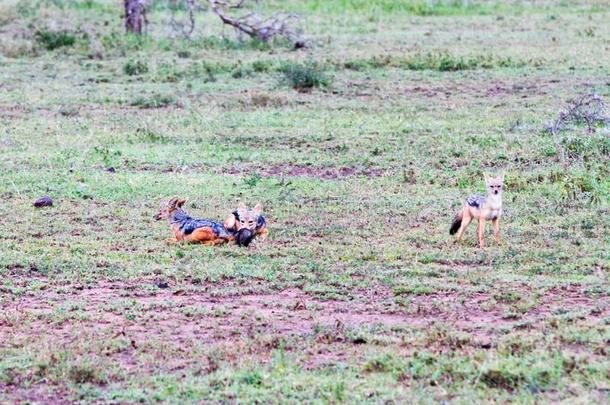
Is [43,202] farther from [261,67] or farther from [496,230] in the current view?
[261,67]

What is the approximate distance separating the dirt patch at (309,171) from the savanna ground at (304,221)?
0.13 feet

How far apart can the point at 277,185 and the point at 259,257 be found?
256 cm

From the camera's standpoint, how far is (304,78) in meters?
16.6

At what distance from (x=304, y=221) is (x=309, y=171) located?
213 centimetres

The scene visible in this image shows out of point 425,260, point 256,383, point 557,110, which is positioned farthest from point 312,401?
point 557,110

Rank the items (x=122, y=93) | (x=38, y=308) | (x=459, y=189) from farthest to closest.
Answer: (x=122, y=93) < (x=459, y=189) < (x=38, y=308)

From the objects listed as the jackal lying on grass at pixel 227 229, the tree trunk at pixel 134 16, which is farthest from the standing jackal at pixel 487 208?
the tree trunk at pixel 134 16

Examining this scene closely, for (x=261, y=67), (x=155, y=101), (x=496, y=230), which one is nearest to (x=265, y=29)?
(x=261, y=67)

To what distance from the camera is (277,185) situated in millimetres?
11594

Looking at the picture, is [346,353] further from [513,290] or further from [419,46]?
[419,46]

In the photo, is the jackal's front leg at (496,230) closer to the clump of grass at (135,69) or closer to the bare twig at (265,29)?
the clump of grass at (135,69)

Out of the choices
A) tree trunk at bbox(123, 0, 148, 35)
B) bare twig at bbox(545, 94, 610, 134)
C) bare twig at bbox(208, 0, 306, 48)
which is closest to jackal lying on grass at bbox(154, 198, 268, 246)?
bare twig at bbox(545, 94, 610, 134)

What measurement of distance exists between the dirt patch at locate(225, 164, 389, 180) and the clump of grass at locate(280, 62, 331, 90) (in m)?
4.21

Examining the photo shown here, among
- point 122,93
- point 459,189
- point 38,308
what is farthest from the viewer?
point 122,93
